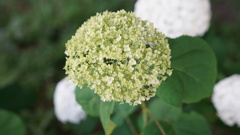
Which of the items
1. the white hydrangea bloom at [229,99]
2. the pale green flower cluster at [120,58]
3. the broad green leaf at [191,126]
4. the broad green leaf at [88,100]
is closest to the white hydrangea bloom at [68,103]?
the broad green leaf at [88,100]

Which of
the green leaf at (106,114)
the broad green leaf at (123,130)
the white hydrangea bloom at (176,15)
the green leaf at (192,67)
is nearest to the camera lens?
the green leaf at (106,114)

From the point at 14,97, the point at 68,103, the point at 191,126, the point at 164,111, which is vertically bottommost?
the point at 191,126

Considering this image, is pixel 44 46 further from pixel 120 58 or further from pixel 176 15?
pixel 120 58

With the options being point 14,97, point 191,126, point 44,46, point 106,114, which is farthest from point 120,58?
point 44,46

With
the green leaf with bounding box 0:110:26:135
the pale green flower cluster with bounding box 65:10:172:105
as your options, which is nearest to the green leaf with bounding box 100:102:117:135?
the pale green flower cluster with bounding box 65:10:172:105

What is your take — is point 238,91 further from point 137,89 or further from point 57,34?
point 57,34

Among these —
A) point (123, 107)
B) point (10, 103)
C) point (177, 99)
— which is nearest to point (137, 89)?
point (177, 99)

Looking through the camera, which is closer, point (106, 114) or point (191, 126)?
point (106, 114)

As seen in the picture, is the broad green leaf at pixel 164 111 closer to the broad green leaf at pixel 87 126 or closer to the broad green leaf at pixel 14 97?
the broad green leaf at pixel 87 126
